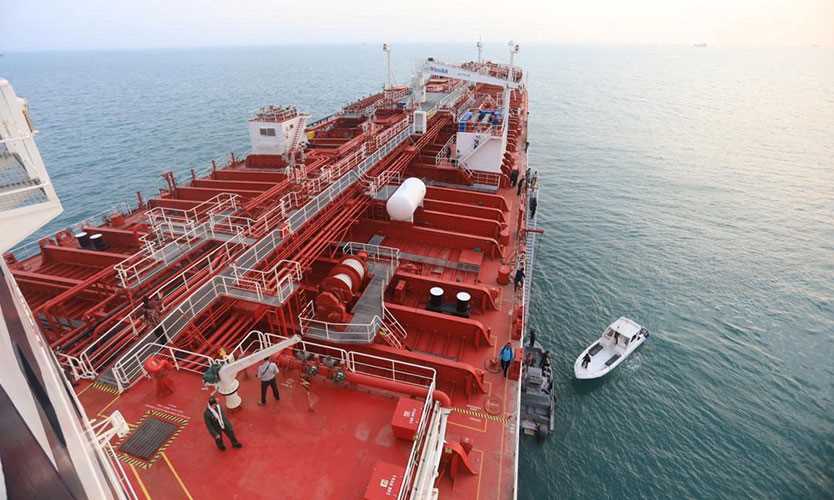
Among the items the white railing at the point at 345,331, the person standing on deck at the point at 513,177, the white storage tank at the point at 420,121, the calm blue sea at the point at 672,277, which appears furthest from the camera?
the person standing on deck at the point at 513,177

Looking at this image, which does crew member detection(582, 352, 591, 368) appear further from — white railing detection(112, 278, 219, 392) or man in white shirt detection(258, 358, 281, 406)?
white railing detection(112, 278, 219, 392)

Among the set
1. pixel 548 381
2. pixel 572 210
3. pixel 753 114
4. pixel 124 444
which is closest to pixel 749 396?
pixel 548 381

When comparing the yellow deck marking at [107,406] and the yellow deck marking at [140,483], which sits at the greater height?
the yellow deck marking at [107,406]

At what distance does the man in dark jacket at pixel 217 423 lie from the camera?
880cm

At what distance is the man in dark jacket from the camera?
28.9 feet

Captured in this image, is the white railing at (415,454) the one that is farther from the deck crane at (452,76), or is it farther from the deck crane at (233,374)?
the deck crane at (452,76)

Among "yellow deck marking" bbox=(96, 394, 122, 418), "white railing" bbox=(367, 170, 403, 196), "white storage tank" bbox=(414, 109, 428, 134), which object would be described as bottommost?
"yellow deck marking" bbox=(96, 394, 122, 418)

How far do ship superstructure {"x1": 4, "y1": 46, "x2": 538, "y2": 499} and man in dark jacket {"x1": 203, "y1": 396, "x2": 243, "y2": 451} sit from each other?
497 millimetres

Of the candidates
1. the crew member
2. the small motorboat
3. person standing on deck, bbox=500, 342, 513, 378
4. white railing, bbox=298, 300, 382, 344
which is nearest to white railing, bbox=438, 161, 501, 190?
the small motorboat

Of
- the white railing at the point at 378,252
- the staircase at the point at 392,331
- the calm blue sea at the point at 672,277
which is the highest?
the white railing at the point at 378,252

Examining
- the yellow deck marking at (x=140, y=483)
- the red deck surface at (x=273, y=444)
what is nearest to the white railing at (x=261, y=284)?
the red deck surface at (x=273, y=444)

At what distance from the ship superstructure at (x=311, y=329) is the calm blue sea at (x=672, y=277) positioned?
6.94 meters

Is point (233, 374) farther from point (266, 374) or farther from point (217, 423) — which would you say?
point (217, 423)

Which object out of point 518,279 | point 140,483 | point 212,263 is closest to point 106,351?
point 212,263
